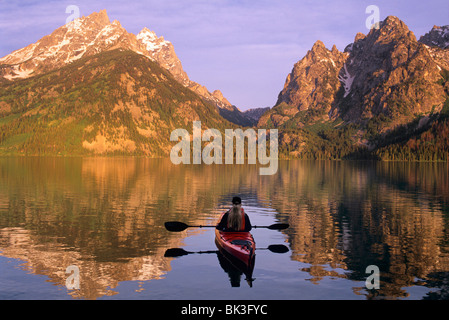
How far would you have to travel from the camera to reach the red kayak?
34.5 metres

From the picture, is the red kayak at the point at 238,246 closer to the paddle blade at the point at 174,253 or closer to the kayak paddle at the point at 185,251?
the kayak paddle at the point at 185,251

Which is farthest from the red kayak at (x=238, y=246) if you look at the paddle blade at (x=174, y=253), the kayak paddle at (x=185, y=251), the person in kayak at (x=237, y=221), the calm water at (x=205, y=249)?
the paddle blade at (x=174, y=253)

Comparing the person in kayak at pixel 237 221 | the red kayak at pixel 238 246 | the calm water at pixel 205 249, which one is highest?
the person in kayak at pixel 237 221

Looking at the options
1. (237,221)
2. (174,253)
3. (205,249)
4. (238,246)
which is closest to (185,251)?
(174,253)

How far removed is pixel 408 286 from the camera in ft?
103

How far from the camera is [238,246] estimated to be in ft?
120

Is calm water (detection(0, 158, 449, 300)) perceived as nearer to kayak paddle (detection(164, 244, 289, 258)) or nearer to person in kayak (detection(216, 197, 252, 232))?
kayak paddle (detection(164, 244, 289, 258))

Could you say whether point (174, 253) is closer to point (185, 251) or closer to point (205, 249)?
point (185, 251)

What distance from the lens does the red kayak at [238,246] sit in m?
34.5

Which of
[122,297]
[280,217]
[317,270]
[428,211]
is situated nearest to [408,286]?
[317,270]

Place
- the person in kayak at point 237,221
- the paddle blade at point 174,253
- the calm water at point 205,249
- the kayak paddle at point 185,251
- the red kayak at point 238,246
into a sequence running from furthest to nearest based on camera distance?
1. the person in kayak at point 237,221
2. the paddle blade at point 174,253
3. the kayak paddle at point 185,251
4. the red kayak at point 238,246
5. the calm water at point 205,249

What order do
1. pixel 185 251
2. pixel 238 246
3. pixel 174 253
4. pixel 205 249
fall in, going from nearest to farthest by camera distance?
pixel 238 246, pixel 174 253, pixel 185 251, pixel 205 249

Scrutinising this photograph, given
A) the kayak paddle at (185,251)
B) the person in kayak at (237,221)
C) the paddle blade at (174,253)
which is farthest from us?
the person in kayak at (237,221)

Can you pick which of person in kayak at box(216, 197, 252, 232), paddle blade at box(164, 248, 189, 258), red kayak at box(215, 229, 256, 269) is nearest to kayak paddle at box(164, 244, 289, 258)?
paddle blade at box(164, 248, 189, 258)
